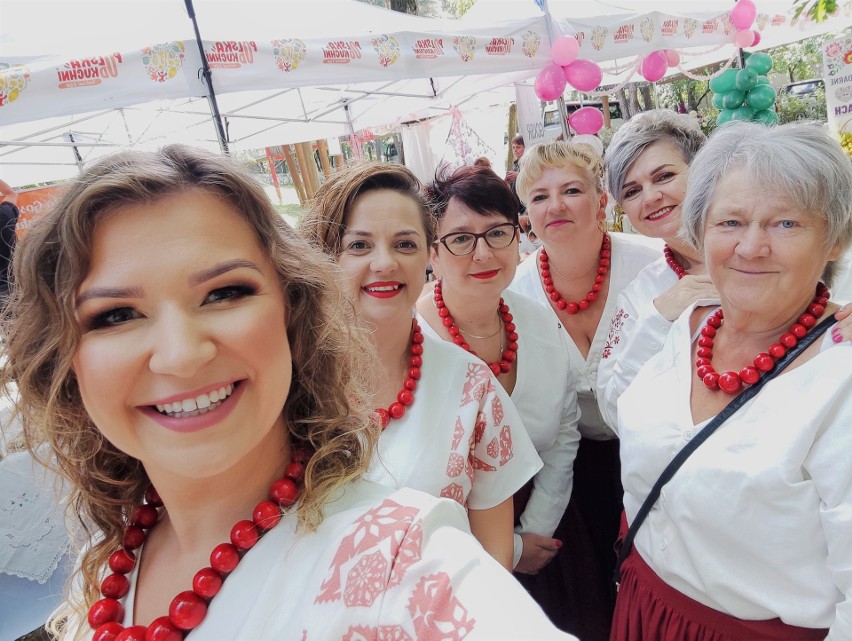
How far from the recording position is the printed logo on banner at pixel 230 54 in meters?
3.20

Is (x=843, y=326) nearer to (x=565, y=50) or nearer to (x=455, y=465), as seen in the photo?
(x=455, y=465)

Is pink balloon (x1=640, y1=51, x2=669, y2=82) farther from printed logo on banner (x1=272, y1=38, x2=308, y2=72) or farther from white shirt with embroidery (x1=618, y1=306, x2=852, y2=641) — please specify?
white shirt with embroidery (x1=618, y1=306, x2=852, y2=641)

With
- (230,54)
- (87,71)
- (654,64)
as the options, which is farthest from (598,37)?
(87,71)

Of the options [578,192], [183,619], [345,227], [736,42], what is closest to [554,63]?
[736,42]

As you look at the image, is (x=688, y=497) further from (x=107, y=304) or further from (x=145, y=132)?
(x=145, y=132)

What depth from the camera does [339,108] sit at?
313 inches

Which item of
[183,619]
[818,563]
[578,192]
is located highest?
[578,192]

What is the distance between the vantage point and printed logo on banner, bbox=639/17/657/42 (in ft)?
16.2

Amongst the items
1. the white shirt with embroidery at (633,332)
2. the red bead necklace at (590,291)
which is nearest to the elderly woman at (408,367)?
the white shirt with embroidery at (633,332)

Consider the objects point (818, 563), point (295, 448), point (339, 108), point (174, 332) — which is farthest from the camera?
point (339, 108)

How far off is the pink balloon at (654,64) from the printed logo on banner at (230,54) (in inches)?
162

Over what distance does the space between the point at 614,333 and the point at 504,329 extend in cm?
45

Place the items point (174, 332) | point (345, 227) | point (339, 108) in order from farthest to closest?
point (339, 108) → point (345, 227) → point (174, 332)

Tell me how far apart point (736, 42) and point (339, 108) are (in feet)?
16.2
